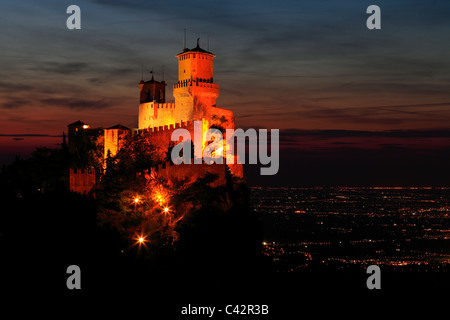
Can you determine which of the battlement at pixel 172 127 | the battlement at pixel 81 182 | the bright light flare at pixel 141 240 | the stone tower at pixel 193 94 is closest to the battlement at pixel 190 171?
the bright light flare at pixel 141 240

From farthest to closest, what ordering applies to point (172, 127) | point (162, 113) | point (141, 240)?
point (162, 113) → point (172, 127) → point (141, 240)

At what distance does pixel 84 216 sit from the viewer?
34.7 m

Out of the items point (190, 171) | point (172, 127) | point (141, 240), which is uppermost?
point (172, 127)

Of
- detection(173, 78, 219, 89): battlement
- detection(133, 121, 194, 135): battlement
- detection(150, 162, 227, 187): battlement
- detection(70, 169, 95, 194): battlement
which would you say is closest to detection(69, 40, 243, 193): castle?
detection(173, 78, 219, 89): battlement

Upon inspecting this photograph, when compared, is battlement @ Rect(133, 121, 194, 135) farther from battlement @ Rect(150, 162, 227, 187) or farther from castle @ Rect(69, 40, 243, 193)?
battlement @ Rect(150, 162, 227, 187)

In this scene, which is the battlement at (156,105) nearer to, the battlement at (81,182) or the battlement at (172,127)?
the battlement at (172,127)

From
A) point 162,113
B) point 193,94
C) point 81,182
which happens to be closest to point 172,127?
point 193,94

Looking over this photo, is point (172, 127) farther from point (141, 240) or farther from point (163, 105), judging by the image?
point (141, 240)

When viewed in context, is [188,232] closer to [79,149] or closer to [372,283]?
[79,149]

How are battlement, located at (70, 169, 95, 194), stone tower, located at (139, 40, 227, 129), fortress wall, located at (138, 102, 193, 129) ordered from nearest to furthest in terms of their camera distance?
battlement, located at (70, 169, 95, 194) → stone tower, located at (139, 40, 227, 129) → fortress wall, located at (138, 102, 193, 129)

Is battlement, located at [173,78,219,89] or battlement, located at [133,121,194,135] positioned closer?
battlement, located at [133,121,194,135]

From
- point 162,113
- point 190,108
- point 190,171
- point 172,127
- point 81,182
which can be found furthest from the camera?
point 162,113

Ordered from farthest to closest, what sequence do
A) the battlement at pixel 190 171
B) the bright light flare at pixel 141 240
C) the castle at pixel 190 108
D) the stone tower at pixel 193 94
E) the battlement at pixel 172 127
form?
the stone tower at pixel 193 94 → the castle at pixel 190 108 → the battlement at pixel 172 127 → the battlement at pixel 190 171 → the bright light flare at pixel 141 240
